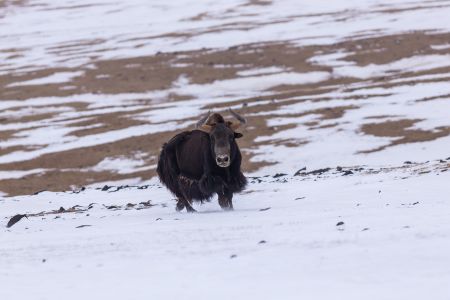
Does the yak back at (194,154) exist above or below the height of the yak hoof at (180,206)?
above

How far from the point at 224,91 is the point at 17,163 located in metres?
18.0

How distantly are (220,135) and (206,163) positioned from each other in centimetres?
67

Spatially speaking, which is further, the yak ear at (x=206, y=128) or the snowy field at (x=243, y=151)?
the yak ear at (x=206, y=128)

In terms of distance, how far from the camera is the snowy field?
7.84 meters

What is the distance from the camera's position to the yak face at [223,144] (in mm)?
12375

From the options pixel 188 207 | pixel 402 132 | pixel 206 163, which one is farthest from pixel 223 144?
pixel 402 132

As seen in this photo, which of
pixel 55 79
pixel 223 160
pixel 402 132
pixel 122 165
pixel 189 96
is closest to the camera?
pixel 223 160

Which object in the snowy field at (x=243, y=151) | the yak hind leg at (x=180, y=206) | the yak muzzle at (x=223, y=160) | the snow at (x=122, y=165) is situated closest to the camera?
the snowy field at (x=243, y=151)

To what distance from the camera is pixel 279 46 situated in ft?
186

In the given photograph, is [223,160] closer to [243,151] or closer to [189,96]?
[243,151]

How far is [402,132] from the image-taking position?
2834 centimetres

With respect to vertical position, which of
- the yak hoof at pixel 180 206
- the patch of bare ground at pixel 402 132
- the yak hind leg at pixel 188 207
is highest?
the yak hind leg at pixel 188 207

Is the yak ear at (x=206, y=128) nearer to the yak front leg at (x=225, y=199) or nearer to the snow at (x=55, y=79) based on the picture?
the yak front leg at (x=225, y=199)

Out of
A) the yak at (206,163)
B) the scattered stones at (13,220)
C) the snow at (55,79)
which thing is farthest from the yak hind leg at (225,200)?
the snow at (55,79)
